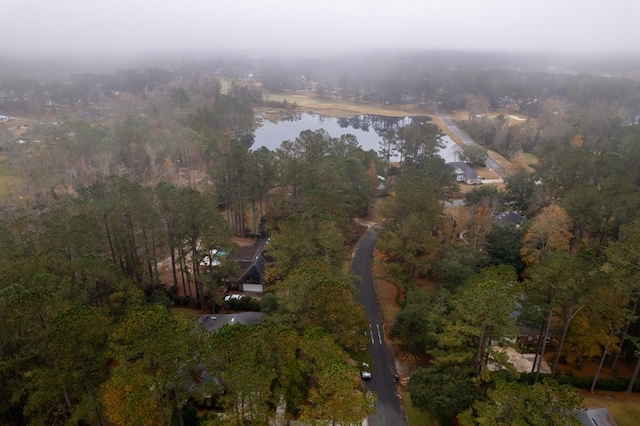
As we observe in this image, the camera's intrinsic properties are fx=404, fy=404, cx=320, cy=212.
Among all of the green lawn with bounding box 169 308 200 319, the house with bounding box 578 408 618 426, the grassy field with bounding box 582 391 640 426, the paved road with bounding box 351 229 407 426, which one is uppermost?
the house with bounding box 578 408 618 426

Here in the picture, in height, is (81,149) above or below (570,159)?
below

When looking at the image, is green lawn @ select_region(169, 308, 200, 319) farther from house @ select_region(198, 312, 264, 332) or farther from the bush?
the bush

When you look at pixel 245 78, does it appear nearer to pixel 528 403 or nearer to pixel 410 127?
pixel 410 127

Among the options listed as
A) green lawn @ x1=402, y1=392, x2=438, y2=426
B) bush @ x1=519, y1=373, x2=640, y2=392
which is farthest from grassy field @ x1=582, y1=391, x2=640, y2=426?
green lawn @ x1=402, y1=392, x2=438, y2=426

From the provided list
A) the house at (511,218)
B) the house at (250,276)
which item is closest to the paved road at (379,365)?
the house at (250,276)

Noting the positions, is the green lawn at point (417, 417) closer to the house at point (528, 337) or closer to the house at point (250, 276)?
the house at point (528, 337)

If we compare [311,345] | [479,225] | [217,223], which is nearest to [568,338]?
[479,225]
